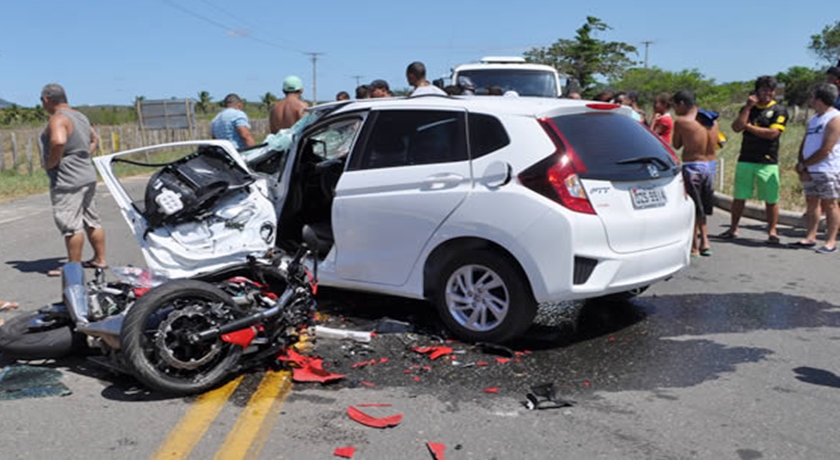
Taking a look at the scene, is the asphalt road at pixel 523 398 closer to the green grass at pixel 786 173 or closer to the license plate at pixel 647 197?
the license plate at pixel 647 197

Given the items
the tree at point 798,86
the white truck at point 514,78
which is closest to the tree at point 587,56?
the tree at point 798,86

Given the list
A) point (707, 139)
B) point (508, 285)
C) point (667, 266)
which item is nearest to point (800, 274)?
point (707, 139)

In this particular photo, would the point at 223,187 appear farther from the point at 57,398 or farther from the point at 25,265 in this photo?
the point at 25,265

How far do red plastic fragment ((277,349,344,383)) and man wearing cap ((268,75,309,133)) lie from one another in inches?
197

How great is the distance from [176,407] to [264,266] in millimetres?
1298

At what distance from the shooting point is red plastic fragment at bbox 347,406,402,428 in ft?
12.5

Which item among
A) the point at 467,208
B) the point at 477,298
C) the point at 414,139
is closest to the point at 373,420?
the point at 477,298

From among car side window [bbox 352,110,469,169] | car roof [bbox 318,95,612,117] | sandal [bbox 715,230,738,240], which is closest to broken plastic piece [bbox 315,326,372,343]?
car side window [bbox 352,110,469,169]

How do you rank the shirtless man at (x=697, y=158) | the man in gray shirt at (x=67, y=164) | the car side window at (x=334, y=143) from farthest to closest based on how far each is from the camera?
1. the shirtless man at (x=697, y=158)
2. the man in gray shirt at (x=67, y=164)
3. the car side window at (x=334, y=143)

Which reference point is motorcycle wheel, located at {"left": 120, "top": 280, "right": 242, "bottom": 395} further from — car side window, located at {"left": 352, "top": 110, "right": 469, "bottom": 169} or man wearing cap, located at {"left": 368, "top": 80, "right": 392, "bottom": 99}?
man wearing cap, located at {"left": 368, "top": 80, "right": 392, "bottom": 99}

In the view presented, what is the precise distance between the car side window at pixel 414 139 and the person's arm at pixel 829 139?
17.4 feet

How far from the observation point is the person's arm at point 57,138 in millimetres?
6970

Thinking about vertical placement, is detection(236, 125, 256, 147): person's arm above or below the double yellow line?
above

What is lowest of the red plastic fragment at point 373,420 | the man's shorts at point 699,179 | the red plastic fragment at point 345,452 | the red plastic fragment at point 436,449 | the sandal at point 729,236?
the red plastic fragment at point 345,452
